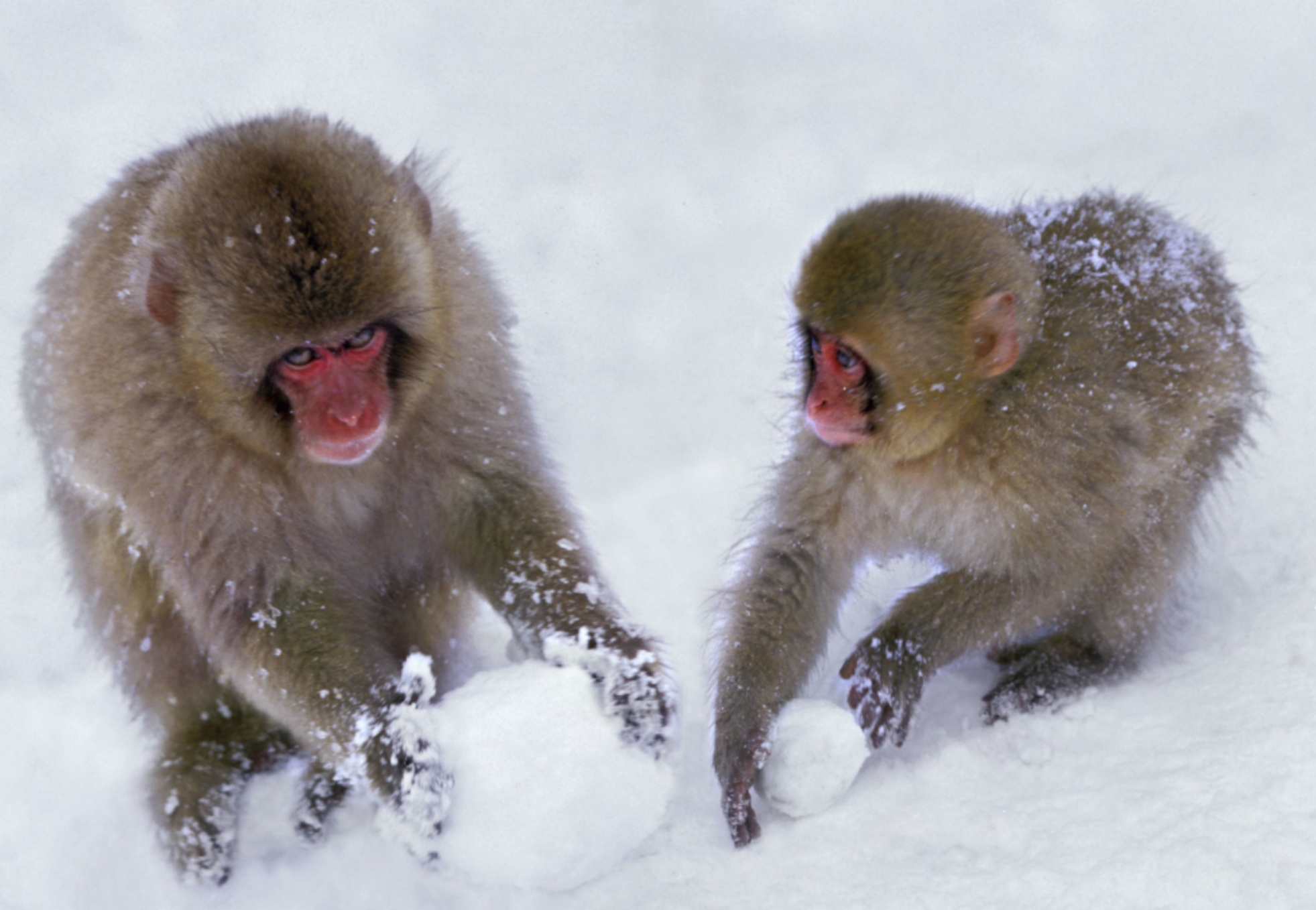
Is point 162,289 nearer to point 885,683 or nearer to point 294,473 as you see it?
point 294,473

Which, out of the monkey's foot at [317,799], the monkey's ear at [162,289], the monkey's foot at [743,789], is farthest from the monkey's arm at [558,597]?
the monkey's ear at [162,289]

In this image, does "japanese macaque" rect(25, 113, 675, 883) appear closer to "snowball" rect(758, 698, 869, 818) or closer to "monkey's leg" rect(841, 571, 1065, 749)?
"snowball" rect(758, 698, 869, 818)

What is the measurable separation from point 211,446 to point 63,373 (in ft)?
1.28

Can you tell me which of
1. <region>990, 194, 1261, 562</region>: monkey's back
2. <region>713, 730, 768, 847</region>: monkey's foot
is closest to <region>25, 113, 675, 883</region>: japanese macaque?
<region>713, 730, 768, 847</region>: monkey's foot

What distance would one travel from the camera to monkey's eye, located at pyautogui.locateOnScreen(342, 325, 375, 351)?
230 centimetres

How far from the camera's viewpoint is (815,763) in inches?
100

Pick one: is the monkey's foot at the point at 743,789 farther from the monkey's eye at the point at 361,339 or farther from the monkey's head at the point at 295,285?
the monkey's eye at the point at 361,339

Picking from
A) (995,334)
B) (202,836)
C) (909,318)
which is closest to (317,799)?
(202,836)

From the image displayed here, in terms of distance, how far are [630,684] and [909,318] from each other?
2.95ft

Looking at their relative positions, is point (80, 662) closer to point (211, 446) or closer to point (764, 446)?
point (211, 446)

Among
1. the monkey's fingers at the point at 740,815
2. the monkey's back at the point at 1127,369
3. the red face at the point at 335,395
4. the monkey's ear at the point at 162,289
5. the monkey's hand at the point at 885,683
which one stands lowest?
the monkey's fingers at the point at 740,815

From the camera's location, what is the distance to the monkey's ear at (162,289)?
7.40 ft

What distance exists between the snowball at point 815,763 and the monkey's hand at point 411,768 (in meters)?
0.69

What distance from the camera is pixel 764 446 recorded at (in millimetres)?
3988
